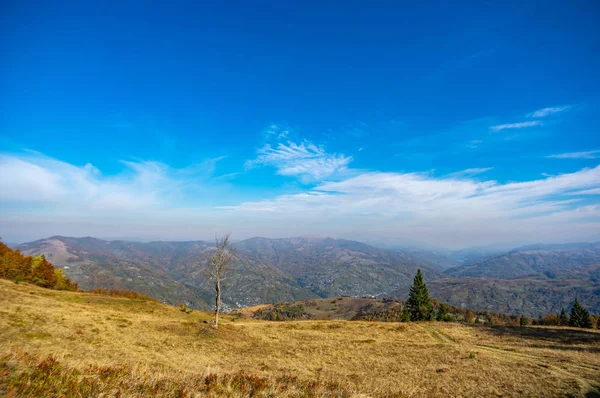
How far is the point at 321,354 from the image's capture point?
2588cm

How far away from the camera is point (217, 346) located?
2727cm

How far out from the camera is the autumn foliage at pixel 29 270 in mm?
70312

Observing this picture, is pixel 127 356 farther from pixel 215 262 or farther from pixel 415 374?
pixel 415 374

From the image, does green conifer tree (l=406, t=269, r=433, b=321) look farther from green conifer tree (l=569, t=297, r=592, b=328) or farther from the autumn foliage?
the autumn foliage

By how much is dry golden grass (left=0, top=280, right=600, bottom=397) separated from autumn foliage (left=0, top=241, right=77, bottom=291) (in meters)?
56.3

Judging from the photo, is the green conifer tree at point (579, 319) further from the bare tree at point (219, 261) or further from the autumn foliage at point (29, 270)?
the autumn foliage at point (29, 270)

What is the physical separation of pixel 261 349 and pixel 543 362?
81.5 ft

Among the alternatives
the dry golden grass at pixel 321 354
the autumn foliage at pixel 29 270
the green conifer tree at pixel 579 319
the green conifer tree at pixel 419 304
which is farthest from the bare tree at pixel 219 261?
the green conifer tree at pixel 579 319

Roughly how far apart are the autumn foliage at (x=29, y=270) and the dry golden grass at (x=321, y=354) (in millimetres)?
56270

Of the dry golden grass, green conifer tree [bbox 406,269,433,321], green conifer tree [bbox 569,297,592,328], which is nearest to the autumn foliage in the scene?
the dry golden grass

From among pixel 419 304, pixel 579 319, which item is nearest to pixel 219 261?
pixel 419 304

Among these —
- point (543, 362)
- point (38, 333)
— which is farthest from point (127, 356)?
point (543, 362)

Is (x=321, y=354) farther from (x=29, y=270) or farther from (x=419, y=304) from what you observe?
(x=29, y=270)

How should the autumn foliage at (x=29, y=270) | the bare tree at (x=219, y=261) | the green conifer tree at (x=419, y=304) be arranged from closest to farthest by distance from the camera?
1. the bare tree at (x=219, y=261)
2. the autumn foliage at (x=29, y=270)
3. the green conifer tree at (x=419, y=304)
